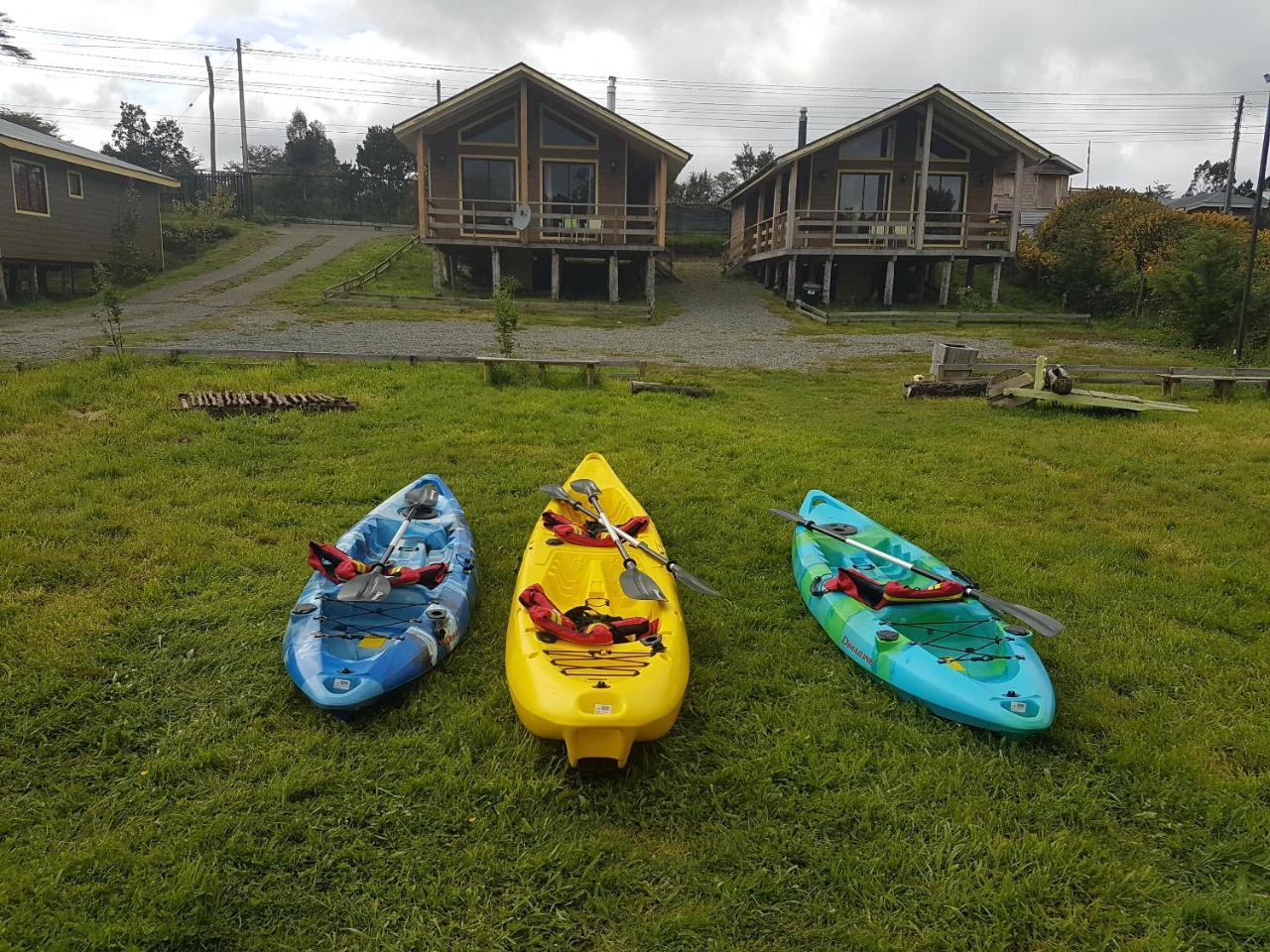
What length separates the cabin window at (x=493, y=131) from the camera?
21.8 metres

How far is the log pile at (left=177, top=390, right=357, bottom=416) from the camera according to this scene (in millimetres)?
8102

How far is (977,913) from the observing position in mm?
2629

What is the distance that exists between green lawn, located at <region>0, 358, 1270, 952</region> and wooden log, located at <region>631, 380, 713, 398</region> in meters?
3.82

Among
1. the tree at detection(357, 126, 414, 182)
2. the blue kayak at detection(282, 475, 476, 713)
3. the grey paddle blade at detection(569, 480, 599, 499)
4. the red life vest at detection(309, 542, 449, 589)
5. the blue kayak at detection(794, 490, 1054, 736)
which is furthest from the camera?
the tree at detection(357, 126, 414, 182)

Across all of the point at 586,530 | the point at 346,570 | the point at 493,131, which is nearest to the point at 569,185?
the point at 493,131

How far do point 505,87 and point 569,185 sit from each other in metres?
3.11

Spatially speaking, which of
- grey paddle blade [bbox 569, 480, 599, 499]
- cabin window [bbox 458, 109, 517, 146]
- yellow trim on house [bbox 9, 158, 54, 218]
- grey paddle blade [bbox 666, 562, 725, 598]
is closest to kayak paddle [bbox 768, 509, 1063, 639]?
grey paddle blade [bbox 666, 562, 725, 598]

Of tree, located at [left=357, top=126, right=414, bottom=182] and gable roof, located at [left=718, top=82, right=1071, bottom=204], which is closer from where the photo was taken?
gable roof, located at [left=718, top=82, right=1071, bottom=204]

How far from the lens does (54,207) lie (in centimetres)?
2017

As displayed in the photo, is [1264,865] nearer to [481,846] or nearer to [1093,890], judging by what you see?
[1093,890]

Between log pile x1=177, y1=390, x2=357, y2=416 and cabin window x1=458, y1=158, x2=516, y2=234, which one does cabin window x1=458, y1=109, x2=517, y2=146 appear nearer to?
cabin window x1=458, y1=158, x2=516, y2=234

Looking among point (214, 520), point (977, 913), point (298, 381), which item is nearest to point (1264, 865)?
point (977, 913)

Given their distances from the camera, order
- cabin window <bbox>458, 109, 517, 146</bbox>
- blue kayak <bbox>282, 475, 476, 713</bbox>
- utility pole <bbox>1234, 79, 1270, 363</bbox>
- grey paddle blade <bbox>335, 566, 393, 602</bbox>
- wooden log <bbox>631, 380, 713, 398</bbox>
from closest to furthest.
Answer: blue kayak <bbox>282, 475, 476, 713</bbox> → grey paddle blade <bbox>335, 566, 393, 602</bbox> → wooden log <bbox>631, 380, 713, 398</bbox> → utility pole <bbox>1234, 79, 1270, 363</bbox> → cabin window <bbox>458, 109, 517, 146</bbox>

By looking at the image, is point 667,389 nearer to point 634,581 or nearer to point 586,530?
point 586,530
